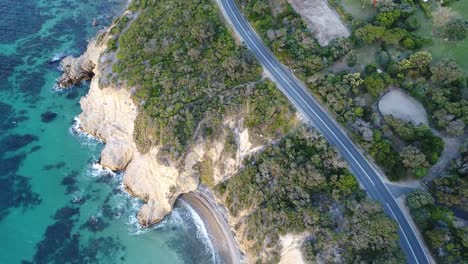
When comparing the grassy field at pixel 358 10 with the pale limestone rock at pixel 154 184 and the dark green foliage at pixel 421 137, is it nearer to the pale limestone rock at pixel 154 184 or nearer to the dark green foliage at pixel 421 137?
the dark green foliage at pixel 421 137

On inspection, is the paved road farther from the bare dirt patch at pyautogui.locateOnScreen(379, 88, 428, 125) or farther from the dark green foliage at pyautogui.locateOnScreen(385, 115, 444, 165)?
the bare dirt patch at pyautogui.locateOnScreen(379, 88, 428, 125)

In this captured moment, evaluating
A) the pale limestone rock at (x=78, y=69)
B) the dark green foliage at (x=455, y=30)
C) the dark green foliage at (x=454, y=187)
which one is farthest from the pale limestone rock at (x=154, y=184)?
the dark green foliage at (x=455, y=30)

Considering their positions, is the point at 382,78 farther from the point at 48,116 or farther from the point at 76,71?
the point at 48,116

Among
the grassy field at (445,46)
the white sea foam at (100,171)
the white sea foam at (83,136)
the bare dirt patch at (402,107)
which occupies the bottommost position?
the white sea foam at (100,171)

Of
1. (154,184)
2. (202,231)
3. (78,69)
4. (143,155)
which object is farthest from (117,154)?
(78,69)

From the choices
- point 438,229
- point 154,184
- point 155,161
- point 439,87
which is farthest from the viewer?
point 154,184

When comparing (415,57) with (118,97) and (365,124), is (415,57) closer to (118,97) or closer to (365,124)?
(365,124)
